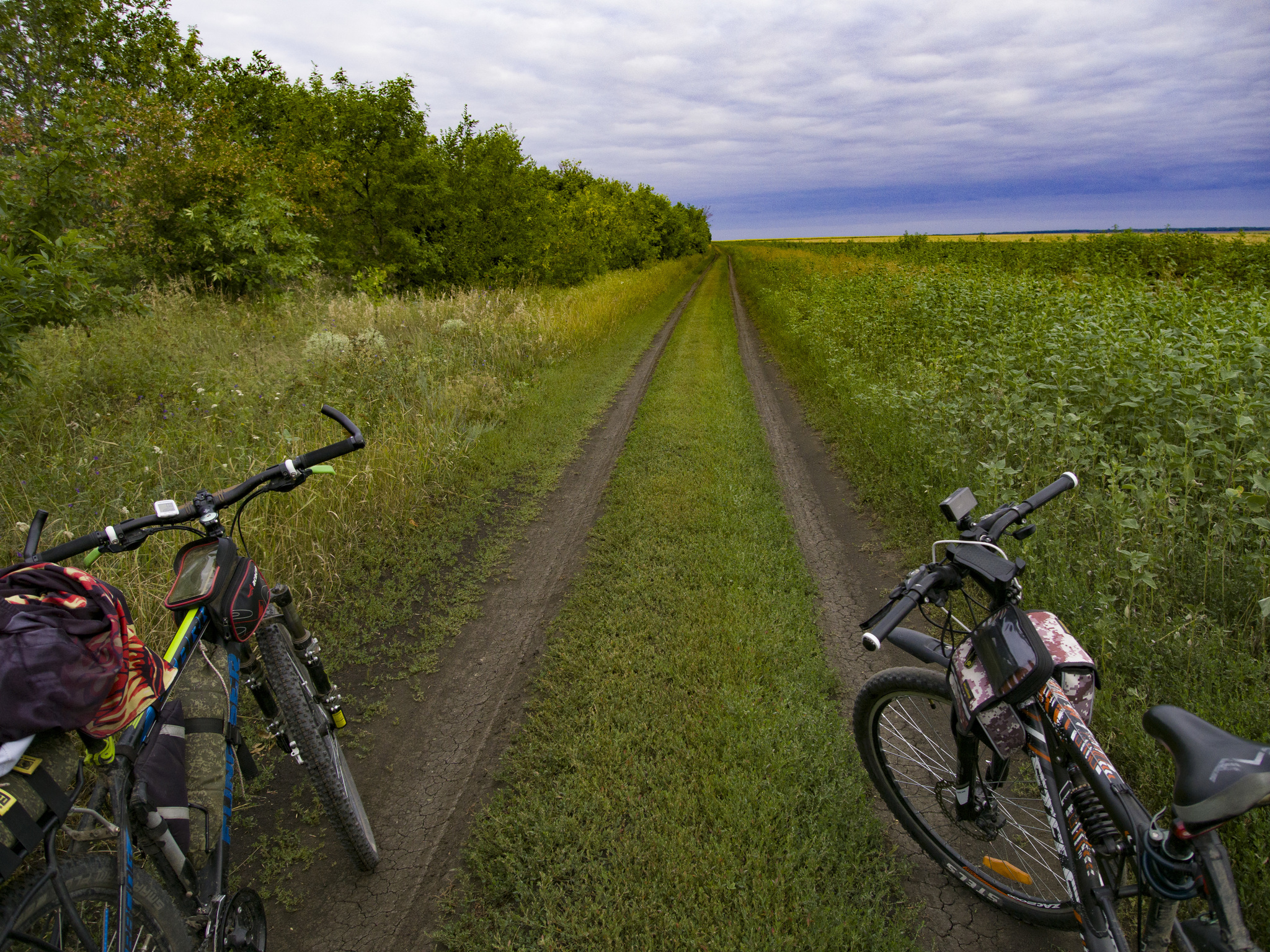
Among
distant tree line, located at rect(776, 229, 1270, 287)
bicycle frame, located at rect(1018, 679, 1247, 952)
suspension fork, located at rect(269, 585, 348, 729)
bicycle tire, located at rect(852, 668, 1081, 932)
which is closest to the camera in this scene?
bicycle frame, located at rect(1018, 679, 1247, 952)

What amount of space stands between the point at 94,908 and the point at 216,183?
12003 mm

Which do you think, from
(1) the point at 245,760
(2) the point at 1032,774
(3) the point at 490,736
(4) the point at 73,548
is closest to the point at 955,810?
(2) the point at 1032,774

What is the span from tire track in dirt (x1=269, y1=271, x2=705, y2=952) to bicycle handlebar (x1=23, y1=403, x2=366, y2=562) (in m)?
1.77

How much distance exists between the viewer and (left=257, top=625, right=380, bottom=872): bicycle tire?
8.16 ft

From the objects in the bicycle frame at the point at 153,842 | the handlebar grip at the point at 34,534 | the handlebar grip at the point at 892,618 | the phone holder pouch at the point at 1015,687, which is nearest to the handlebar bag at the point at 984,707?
the phone holder pouch at the point at 1015,687

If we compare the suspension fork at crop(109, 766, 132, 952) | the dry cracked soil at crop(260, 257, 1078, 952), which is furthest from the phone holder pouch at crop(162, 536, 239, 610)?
the dry cracked soil at crop(260, 257, 1078, 952)

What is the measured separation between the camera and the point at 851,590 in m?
4.94

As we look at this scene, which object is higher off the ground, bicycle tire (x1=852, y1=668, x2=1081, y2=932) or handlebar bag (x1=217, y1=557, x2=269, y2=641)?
handlebar bag (x1=217, y1=557, x2=269, y2=641)

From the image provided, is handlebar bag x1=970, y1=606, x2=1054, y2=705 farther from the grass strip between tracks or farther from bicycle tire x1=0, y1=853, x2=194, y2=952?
bicycle tire x1=0, y1=853, x2=194, y2=952

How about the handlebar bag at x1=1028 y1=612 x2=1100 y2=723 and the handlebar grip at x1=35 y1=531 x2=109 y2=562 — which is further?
the handlebar bag at x1=1028 y1=612 x2=1100 y2=723

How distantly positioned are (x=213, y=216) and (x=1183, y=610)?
43.8 ft

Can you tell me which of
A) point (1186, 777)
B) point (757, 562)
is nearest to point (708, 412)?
point (757, 562)

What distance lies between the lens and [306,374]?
802cm

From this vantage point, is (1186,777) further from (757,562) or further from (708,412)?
(708,412)
